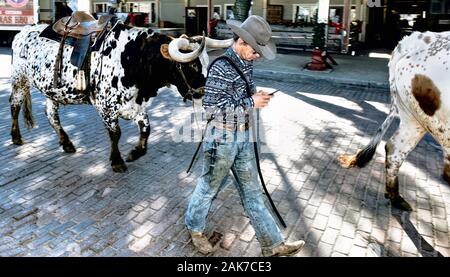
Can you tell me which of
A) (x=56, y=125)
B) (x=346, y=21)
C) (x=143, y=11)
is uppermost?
(x=143, y=11)

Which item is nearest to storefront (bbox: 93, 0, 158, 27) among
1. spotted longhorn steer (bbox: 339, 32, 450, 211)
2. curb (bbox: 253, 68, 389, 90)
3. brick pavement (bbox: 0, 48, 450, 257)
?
curb (bbox: 253, 68, 389, 90)

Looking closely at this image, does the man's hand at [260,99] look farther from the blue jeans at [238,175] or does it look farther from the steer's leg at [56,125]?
the steer's leg at [56,125]

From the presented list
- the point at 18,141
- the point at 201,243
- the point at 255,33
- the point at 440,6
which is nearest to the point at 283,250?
the point at 201,243

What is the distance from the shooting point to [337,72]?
11.6 m

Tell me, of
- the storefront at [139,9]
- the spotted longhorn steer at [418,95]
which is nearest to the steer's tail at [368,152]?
the spotted longhorn steer at [418,95]

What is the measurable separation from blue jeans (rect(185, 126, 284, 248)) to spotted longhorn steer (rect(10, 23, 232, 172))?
127cm

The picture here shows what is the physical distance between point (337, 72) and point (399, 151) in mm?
8238

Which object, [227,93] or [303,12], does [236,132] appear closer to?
[227,93]

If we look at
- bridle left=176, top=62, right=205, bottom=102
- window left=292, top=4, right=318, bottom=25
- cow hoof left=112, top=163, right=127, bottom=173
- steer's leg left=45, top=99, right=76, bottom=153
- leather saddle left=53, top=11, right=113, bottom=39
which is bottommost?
cow hoof left=112, top=163, right=127, bottom=173

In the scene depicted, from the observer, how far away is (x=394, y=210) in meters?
3.87

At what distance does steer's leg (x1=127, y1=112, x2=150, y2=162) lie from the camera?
4672mm

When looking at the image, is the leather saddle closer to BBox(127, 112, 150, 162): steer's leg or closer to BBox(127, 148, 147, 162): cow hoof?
BBox(127, 112, 150, 162): steer's leg

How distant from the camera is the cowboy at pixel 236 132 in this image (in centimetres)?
256

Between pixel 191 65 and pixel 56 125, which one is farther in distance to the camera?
pixel 56 125
